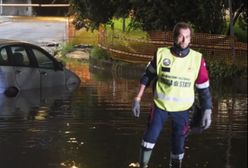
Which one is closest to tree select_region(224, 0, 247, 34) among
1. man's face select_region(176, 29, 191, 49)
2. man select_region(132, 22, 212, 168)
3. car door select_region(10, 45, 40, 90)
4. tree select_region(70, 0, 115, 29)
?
tree select_region(70, 0, 115, 29)

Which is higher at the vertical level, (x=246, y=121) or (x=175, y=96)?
(x=175, y=96)

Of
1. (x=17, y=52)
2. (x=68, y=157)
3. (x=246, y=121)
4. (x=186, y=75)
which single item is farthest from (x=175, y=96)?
(x=17, y=52)

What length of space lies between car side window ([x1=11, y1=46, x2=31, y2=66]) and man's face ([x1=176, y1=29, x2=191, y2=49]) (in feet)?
29.3

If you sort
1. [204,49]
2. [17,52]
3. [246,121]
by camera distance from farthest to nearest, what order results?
1. [204,49]
2. [17,52]
3. [246,121]

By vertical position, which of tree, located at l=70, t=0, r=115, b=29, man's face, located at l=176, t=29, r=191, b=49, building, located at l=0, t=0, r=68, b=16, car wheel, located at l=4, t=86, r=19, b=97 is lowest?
building, located at l=0, t=0, r=68, b=16

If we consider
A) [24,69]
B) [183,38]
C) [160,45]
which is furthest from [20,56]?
[183,38]

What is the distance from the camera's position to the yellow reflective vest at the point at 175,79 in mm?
7172

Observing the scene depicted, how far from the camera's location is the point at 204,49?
19.5m

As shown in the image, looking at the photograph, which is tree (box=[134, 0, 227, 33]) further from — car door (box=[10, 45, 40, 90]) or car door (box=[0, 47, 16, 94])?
car door (box=[0, 47, 16, 94])

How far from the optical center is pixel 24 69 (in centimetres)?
1566

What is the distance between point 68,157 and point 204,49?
11.6m

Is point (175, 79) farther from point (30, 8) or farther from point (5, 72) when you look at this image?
point (30, 8)

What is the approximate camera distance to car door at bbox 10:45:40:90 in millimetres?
15516

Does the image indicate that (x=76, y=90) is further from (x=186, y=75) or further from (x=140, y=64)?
(x=186, y=75)
